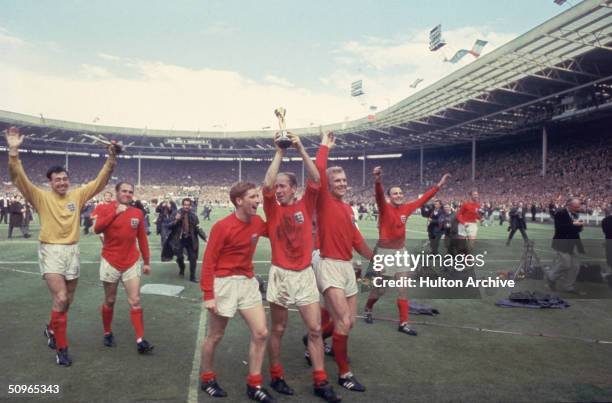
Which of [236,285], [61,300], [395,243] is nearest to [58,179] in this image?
[61,300]

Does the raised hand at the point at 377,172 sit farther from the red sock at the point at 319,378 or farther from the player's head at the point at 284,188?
the red sock at the point at 319,378

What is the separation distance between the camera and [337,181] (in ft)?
15.7

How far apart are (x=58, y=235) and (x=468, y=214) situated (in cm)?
1058

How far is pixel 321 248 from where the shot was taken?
4.64m

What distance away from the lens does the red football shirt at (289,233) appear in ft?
13.8

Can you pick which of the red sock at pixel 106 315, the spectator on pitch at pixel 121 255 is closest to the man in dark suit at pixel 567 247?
the spectator on pitch at pixel 121 255

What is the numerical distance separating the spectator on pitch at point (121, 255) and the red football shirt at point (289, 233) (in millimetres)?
2057

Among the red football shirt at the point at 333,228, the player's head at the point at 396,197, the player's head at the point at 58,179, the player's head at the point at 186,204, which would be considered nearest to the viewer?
the red football shirt at the point at 333,228

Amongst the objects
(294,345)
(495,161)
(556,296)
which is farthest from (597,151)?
(294,345)

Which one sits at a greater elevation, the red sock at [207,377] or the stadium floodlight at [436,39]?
the stadium floodlight at [436,39]

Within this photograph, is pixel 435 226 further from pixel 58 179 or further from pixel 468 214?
pixel 58 179

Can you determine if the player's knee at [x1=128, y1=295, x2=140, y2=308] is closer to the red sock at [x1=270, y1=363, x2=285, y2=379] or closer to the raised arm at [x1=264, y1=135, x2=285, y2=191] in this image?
the red sock at [x1=270, y1=363, x2=285, y2=379]

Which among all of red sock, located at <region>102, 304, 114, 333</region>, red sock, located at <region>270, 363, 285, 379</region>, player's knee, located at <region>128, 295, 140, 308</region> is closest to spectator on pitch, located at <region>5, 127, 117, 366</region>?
red sock, located at <region>102, 304, 114, 333</region>

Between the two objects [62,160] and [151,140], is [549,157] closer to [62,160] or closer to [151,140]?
[151,140]
